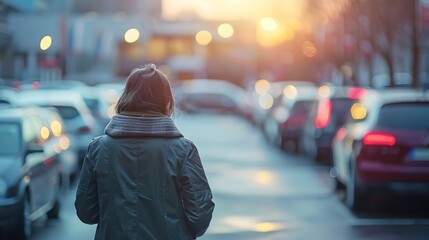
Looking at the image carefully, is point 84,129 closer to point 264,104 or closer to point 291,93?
point 291,93

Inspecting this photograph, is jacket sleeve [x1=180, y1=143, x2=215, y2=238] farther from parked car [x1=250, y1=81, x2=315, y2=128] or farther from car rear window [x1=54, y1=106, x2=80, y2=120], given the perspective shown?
parked car [x1=250, y1=81, x2=315, y2=128]

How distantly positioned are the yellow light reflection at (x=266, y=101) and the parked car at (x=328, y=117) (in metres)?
10.6

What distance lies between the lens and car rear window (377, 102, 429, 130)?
12.1m

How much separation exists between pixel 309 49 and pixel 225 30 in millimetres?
33955

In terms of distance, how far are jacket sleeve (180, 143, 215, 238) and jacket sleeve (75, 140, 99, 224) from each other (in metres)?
0.40

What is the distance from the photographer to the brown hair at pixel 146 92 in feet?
15.4

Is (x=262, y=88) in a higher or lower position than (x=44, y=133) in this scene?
higher

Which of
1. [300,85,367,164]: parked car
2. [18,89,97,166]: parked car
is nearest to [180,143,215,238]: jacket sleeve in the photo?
[18,89,97,166]: parked car

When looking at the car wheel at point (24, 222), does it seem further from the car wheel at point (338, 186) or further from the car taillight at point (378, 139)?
the car wheel at point (338, 186)

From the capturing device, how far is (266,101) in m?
33.9

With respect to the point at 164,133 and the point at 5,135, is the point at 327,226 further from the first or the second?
the point at 164,133

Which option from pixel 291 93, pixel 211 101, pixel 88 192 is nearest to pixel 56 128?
pixel 88 192

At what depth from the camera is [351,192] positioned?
42.2ft


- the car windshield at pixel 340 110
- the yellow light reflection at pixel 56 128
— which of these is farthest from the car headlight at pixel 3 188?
the car windshield at pixel 340 110
